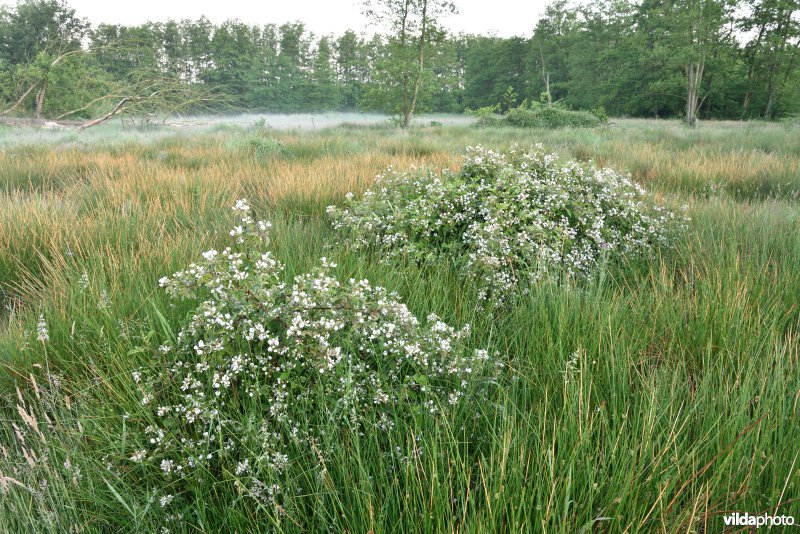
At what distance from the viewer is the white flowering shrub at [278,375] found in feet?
4.95

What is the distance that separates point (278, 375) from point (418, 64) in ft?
69.0

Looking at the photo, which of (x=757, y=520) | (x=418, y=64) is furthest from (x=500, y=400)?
(x=418, y=64)

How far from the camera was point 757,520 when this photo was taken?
1.17m

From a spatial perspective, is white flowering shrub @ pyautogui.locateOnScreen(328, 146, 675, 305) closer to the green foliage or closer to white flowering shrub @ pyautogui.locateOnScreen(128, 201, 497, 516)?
white flowering shrub @ pyautogui.locateOnScreen(128, 201, 497, 516)

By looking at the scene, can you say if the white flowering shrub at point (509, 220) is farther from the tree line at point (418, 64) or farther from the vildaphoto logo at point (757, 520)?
the tree line at point (418, 64)

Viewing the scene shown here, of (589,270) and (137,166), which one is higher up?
(137,166)

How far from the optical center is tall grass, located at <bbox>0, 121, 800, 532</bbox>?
1.23 metres

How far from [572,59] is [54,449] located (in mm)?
49875

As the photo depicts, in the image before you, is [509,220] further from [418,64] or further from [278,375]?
[418,64]

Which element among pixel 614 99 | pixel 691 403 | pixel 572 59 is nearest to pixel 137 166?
pixel 691 403

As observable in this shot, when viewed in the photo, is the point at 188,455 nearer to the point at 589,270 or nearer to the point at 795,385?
the point at 795,385

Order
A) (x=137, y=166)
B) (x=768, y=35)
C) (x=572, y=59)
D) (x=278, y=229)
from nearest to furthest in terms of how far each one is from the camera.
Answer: (x=278, y=229) < (x=137, y=166) < (x=768, y=35) < (x=572, y=59)

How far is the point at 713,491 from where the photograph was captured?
124cm

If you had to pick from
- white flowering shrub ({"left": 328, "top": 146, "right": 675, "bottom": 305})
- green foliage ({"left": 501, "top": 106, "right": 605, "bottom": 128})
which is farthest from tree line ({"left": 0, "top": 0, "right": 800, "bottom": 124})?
white flowering shrub ({"left": 328, "top": 146, "right": 675, "bottom": 305})
